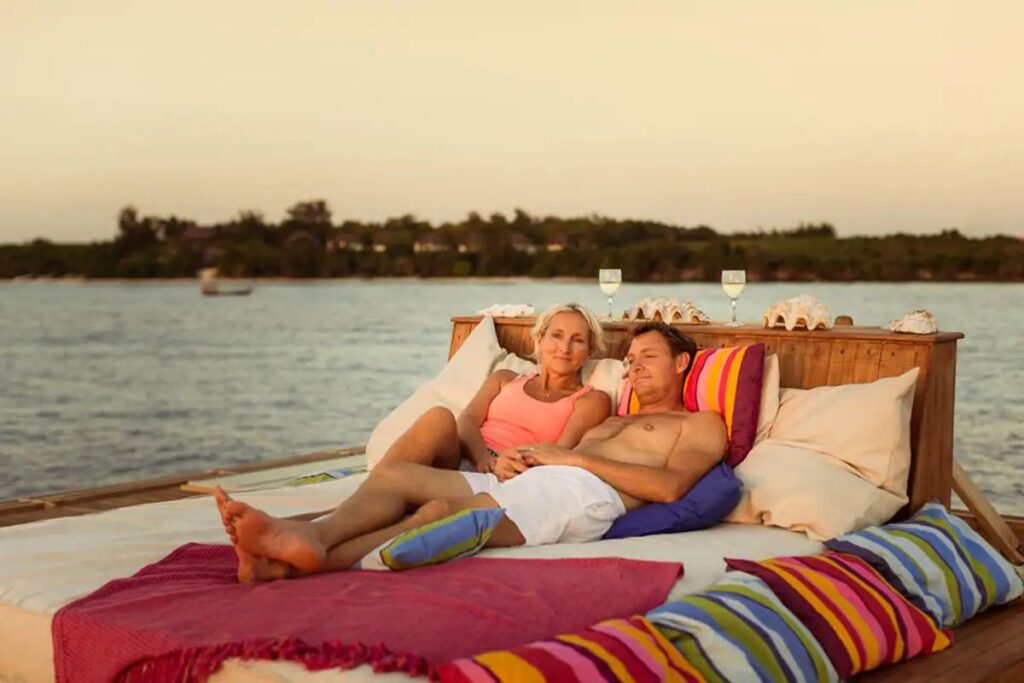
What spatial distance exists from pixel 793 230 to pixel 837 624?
10.5m

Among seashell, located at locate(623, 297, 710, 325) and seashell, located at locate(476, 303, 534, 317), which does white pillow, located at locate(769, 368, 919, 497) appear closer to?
seashell, located at locate(623, 297, 710, 325)

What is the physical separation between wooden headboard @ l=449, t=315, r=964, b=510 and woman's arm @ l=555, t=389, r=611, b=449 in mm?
563

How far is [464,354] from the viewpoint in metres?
5.00

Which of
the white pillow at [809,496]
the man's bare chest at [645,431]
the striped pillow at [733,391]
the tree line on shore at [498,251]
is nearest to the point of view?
the white pillow at [809,496]

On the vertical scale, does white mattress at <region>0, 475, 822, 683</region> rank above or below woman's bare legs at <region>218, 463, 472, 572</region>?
below

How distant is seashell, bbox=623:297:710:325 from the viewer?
4.86m

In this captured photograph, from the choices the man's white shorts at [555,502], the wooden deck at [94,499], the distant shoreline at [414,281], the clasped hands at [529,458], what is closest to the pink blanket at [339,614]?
the man's white shorts at [555,502]

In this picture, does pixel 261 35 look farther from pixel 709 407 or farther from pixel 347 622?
pixel 347 622

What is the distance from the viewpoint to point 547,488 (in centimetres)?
349

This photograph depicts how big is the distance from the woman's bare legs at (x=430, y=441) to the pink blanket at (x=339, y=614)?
0.67 m

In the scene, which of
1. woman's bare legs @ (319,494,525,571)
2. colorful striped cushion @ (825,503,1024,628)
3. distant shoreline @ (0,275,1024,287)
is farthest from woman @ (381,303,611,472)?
distant shoreline @ (0,275,1024,287)

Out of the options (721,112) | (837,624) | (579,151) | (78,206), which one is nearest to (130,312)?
(78,206)

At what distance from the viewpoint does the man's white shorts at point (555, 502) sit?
3408 millimetres

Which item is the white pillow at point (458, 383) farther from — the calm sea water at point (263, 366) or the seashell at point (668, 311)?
the calm sea water at point (263, 366)
